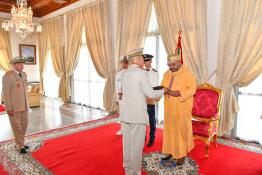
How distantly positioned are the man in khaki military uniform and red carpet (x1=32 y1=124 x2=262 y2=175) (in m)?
0.49

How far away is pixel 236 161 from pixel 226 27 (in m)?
2.39

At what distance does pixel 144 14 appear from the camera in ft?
18.0

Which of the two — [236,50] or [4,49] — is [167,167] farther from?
[4,49]

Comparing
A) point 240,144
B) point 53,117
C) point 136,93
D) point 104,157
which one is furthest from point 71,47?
point 240,144

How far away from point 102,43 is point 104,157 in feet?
13.4

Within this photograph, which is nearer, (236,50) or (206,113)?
(206,113)

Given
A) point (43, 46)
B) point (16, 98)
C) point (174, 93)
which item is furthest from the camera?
point (43, 46)

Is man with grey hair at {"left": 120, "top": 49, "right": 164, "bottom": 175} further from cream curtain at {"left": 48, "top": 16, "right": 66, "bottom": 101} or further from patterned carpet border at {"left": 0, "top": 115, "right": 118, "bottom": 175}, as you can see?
cream curtain at {"left": 48, "top": 16, "right": 66, "bottom": 101}

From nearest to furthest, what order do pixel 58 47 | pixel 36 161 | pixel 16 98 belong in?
pixel 36 161
pixel 16 98
pixel 58 47

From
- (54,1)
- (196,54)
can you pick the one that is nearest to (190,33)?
(196,54)

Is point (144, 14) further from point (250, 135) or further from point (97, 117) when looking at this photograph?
point (250, 135)

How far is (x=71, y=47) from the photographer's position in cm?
815

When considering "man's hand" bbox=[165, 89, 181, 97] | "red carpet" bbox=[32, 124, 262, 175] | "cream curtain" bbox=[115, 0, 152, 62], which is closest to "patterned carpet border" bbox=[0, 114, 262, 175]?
"red carpet" bbox=[32, 124, 262, 175]

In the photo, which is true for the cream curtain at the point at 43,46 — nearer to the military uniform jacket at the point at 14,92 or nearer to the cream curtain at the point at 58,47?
the cream curtain at the point at 58,47
